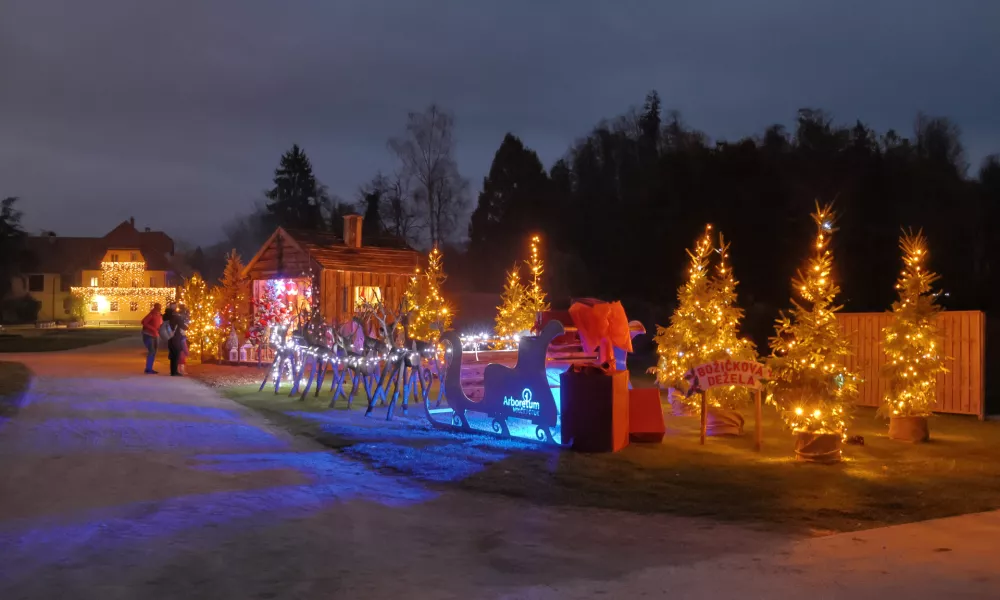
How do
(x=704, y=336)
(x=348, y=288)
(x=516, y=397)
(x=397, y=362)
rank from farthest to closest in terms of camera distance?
1. (x=348, y=288)
2. (x=397, y=362)
3. (x=704, y=336)
4. (x=516, y=397)

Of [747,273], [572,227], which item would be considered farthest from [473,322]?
[747,273]

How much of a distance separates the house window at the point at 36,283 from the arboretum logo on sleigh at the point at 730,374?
79354 mm

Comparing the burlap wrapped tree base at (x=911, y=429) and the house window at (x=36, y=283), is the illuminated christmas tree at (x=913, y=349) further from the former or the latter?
the house window at (x=36, y=283)

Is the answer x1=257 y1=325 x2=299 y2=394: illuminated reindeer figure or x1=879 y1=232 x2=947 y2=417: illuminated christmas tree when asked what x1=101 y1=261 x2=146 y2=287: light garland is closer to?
x1=257 y1=325 x2=299 y2=394: illuminated reindeer figure

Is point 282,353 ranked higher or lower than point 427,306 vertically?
lower

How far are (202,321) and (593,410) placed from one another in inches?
738

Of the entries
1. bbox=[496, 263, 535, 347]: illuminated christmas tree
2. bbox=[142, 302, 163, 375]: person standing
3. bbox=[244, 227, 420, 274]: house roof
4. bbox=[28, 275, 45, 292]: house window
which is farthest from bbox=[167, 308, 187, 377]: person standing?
bbox=[28, 275, 45, 292]: house window

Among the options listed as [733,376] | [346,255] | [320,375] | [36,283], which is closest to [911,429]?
[733,376]

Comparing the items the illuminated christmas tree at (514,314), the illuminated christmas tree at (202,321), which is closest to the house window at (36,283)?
the illuminated christmas tree at (202,321)

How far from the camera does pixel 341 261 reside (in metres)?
23.5

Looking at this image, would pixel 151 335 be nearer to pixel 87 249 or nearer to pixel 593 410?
pixel 593 410

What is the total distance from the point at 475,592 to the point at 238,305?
21399mm

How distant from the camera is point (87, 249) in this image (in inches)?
3228

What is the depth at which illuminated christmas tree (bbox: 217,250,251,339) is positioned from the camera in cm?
2506
